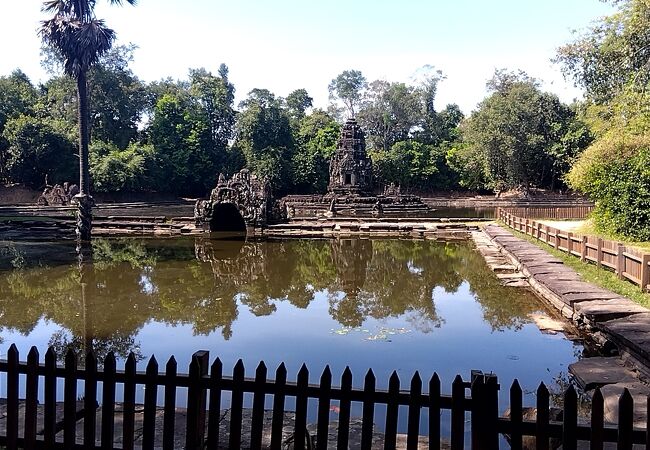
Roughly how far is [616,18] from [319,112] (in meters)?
49.2

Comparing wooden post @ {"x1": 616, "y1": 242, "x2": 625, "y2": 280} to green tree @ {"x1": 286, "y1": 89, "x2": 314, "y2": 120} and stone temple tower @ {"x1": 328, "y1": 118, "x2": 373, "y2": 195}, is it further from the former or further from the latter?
green tree @ {"x1": 286, "y1": 89, "x2": 314, "y2": 120}

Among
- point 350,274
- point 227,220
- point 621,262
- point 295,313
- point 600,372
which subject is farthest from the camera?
point 227,220

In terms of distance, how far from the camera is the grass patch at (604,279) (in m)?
9.67

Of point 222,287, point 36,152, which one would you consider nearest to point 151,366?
point 222,287

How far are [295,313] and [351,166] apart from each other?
38.2 meters

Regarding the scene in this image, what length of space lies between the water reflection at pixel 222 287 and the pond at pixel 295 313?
4 cm

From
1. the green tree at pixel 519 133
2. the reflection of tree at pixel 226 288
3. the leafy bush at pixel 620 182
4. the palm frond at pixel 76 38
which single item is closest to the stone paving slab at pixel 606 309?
the reflection of tree at pixel 226 288

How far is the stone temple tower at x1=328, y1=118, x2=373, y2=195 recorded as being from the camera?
159 feet

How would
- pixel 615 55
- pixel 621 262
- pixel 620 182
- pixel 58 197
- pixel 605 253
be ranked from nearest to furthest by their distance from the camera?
pixel 621 262, pixel 605 253, pixel 620 182, pixel 615 55, pixel 58 197

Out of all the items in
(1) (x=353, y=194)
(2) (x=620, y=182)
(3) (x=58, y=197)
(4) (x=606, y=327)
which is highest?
(2) (x=620, y=182)

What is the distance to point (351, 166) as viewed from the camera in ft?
159

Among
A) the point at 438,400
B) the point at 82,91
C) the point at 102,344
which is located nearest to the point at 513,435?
the point at 438,400

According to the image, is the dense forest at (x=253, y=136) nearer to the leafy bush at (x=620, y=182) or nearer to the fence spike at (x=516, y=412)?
the leafy bush at (x=620, y=182)

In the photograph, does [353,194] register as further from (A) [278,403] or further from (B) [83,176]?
(A) [278,403]
